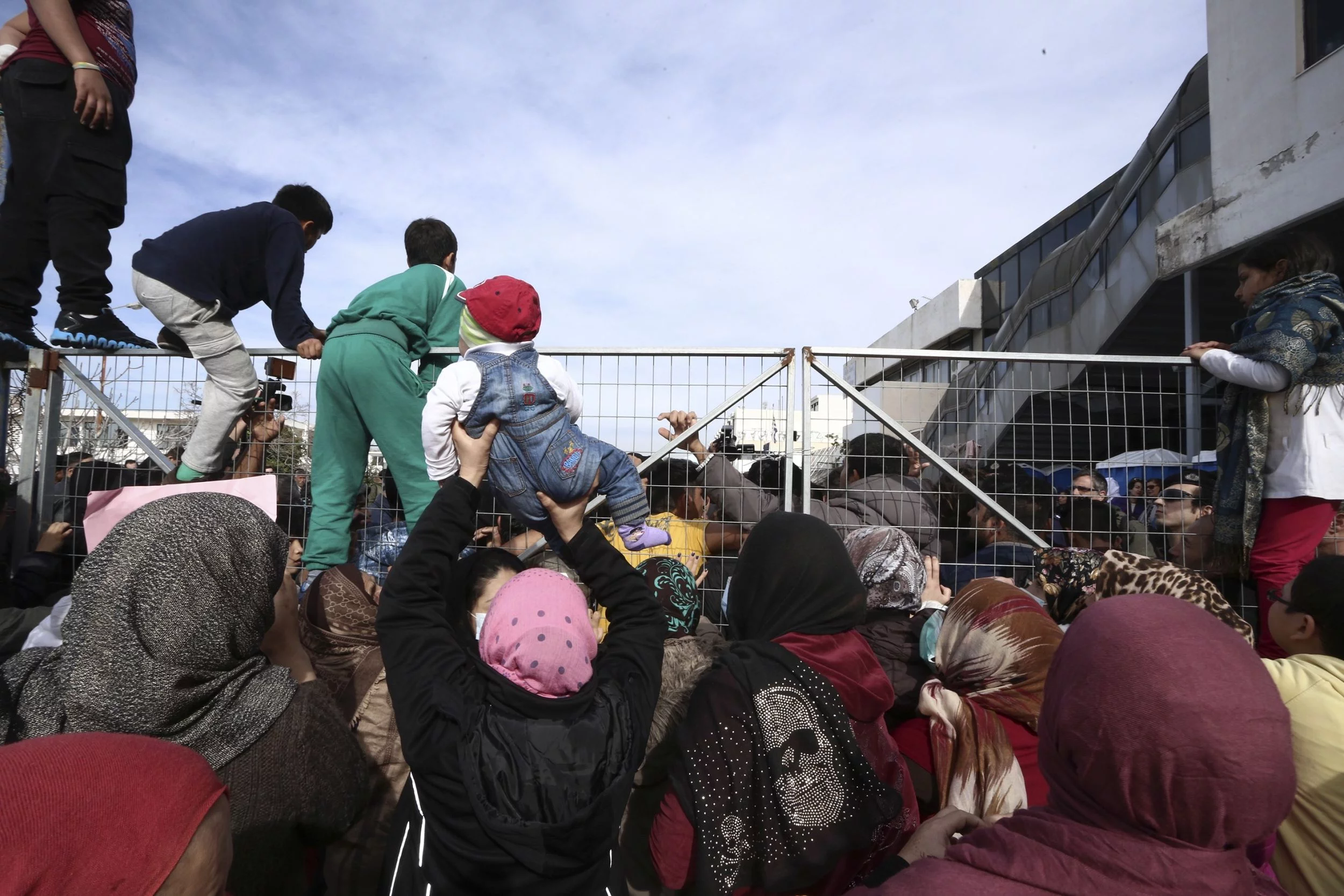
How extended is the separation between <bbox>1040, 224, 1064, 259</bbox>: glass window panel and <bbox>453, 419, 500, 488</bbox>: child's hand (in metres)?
21.1

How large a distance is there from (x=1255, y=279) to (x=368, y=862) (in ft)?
14.5

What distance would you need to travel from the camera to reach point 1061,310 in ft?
51.7

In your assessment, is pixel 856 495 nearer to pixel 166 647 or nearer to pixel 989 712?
pixel 989 712

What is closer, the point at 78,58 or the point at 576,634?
the point at 576,634

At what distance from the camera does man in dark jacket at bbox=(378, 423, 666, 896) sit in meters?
1.61

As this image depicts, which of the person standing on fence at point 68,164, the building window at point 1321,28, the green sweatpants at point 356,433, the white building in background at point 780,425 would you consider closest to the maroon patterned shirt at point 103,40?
the person standing on fence at point 68,164

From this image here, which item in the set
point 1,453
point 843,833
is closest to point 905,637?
point 843,833

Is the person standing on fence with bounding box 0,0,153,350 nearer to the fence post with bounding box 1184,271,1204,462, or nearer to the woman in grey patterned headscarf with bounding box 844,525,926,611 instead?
the woman in grey patterned headscarf with bounding box 844,525,926,611

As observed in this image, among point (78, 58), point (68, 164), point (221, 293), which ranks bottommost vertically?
point (221, 293)

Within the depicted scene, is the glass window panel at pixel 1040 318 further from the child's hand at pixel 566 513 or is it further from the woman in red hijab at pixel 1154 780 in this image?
the woman in red hijab at pixel 1154 780

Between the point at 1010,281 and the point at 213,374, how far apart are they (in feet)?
84.6

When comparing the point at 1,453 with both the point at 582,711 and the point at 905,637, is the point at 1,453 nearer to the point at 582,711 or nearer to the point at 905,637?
the point at 582,711

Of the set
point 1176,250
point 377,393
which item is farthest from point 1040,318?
point 377,393

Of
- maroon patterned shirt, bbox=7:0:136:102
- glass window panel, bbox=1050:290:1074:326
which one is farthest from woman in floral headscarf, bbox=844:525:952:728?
glass window panel, bbox=1050:290:1074:326
